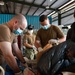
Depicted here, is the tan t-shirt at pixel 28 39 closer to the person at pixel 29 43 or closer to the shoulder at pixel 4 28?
the person at pixel 29 43

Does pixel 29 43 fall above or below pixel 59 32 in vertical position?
below

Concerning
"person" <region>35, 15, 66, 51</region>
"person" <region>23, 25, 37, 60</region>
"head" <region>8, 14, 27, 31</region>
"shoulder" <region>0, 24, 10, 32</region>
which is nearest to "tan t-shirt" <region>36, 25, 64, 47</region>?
"person" <region>35, 15, 66, 51</region>

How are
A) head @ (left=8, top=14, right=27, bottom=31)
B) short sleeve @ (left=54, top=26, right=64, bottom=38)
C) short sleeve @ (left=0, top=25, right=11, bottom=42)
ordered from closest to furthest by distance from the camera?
short sleeve @ (left=0, top=25, right=11, bottom=42)
head @ (left=8, top=14, right=27, bottom=31)
short sleeve @ (left=54, top=26, right=64, bottom=38)

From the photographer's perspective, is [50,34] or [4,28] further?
[50,34]

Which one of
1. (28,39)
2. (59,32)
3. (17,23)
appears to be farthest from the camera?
(28,39)

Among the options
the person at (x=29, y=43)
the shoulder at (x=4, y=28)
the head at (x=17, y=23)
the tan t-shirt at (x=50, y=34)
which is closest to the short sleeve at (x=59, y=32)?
the tan t-shirt at (x=50, y=34)

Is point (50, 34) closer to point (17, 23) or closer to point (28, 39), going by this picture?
point (17, 23)

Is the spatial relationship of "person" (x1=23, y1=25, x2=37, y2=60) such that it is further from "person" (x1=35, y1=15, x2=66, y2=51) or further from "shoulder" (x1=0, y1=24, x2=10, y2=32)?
"shoulder" (x1=0, y1=24, x2=10, y2=32)

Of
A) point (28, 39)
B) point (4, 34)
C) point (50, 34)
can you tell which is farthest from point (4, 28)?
point (28, 39)

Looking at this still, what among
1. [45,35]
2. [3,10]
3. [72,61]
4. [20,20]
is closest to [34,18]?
[3,10]

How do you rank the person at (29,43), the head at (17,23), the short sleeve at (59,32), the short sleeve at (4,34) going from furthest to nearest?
the person at (29,43), the short sleeve at (59,32), the head at (17,23), the short sleeve at (4,34)

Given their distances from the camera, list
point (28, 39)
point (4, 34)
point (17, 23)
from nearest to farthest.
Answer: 1. point (4, 34)
2. point (17, 23)
3. point (28, 39)

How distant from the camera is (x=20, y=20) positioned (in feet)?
6.70

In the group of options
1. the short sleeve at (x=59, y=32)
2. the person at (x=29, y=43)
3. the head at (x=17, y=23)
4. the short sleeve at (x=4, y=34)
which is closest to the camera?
the short sleeve at (x=4, y=34)
